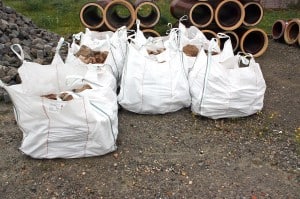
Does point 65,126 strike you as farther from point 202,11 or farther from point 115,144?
point 202,11

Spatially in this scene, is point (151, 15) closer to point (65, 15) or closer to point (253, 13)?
point (253, 13)

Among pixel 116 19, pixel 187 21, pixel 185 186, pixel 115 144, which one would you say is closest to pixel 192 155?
pixel 185 186

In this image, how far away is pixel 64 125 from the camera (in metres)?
2.81

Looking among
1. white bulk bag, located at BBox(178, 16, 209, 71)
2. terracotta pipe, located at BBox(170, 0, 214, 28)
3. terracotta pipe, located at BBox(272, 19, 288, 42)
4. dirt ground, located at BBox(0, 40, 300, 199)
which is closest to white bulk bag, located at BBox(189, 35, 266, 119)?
dirt ground, located at BBox(0, 40, 300, 199)

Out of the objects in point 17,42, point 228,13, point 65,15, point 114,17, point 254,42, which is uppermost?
point 228,13

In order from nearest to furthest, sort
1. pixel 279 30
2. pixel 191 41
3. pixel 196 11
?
pixel 191 41 < pixel 196 11 < pixel 279 30

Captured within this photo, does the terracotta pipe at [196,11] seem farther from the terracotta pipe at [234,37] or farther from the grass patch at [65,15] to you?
the grass patch at [65,15]

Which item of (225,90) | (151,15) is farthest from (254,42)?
(225,90)

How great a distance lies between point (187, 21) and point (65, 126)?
3.28 metres

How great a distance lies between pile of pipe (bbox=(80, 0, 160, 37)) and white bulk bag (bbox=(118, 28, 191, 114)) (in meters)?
1.82

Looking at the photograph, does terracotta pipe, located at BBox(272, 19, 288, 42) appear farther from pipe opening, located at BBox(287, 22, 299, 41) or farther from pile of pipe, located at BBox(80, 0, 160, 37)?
pile of pipe, located at BBox(80, 0, 160, 37)

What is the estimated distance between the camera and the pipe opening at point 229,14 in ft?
18.1

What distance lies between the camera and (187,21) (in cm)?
558

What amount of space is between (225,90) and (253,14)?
2.66m
